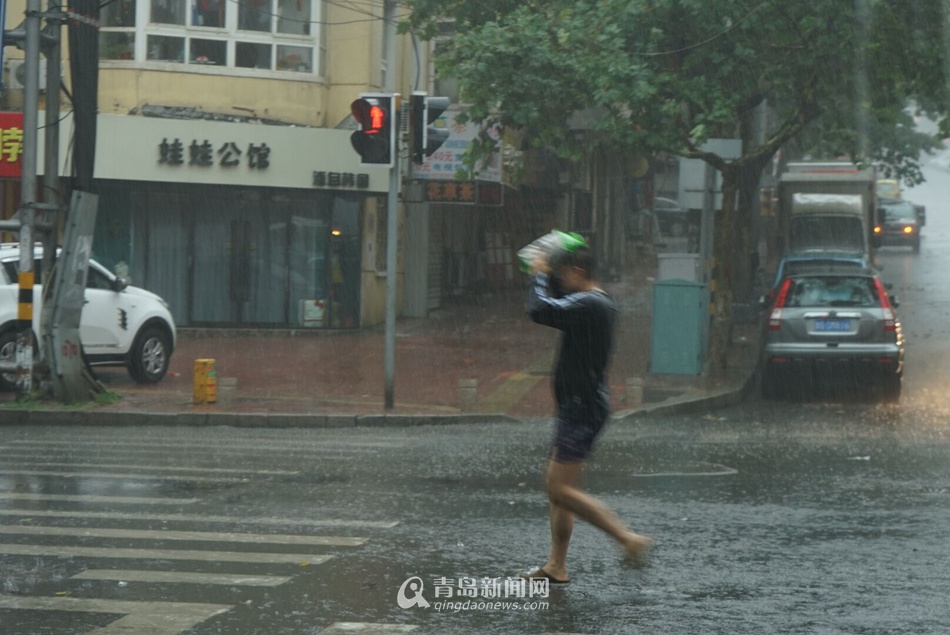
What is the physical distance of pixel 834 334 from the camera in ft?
55.0

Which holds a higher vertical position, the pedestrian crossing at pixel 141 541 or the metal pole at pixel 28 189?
the metal pole at pixel 28 189

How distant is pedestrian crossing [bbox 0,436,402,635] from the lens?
6.23 m

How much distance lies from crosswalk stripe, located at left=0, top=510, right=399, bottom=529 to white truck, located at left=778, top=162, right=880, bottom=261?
24696 mm

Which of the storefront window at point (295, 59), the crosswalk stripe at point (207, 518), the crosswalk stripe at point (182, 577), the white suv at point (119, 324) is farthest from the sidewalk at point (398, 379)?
the crosswalk stripe at point (182, 577)

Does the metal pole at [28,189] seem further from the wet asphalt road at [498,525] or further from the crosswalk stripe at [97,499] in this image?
the crosswalk stripe at [97,499]

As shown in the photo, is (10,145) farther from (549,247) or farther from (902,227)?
(902,227)

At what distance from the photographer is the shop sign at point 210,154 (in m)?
23.0

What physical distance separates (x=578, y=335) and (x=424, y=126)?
871 centimetres

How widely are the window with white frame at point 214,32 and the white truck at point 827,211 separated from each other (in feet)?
43.6

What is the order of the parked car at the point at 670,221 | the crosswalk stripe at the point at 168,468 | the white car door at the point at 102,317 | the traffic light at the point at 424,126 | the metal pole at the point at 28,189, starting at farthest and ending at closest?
the parked car at the point at 670,221
the white car door at the point at 102,317
the traffic light at the point at 424,126
the metal pole at the point at 28,189
the crosswalk stripe at the point at 168,468

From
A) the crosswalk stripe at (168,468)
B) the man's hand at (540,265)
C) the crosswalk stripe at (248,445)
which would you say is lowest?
the crosswalk stripe at (248,445)

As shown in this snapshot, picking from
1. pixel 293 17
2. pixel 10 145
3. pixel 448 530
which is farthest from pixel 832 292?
pixel 10 145

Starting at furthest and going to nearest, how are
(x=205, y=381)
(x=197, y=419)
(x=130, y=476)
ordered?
1. (x=205, y=381)
2. (x=197, y=419)
3. (x=130, y=476)

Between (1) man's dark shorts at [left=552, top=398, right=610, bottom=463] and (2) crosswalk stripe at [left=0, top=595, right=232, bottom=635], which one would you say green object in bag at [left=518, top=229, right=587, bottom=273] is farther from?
(2) crosswalk stripe at [left=0, top=595, right=232, bottom=635]
